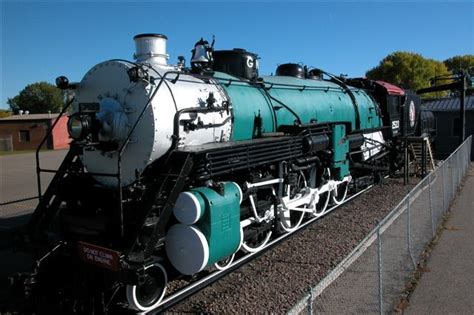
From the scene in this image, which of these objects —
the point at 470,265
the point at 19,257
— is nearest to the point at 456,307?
the point at 470,265

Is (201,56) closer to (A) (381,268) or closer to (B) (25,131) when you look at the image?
(A) (381,268)

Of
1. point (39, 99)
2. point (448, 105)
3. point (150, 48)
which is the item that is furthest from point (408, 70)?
point (39, 99)

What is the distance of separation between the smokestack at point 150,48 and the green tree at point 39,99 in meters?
106

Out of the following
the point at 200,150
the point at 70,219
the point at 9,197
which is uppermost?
the point at 200,150

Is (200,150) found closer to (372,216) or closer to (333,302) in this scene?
(333,302)

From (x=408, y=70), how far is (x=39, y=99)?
81.1 meters

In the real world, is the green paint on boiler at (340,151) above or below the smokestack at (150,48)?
below

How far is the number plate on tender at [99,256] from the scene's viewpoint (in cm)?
496

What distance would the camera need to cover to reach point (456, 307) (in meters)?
5.53

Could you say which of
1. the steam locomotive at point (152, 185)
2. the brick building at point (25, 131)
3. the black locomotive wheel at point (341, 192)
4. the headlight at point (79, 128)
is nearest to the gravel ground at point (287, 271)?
the steam locomotive at point (152, 185)

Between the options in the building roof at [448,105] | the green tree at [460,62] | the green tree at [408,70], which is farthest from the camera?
the green tree at [460,62]

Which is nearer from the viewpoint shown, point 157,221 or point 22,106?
point 157,221

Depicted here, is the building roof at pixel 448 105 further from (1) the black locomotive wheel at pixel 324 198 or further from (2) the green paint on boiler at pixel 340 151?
(1) the black locomotive wheel at pixel 324 198

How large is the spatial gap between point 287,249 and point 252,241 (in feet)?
2.23
